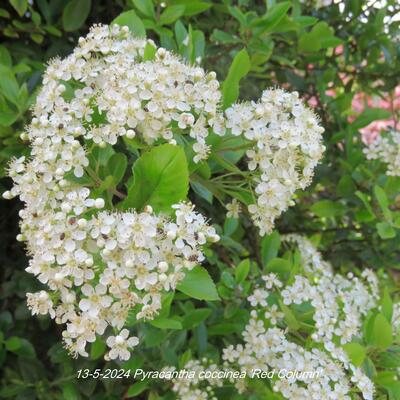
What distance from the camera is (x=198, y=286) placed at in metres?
1.21

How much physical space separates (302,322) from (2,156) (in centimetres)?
101

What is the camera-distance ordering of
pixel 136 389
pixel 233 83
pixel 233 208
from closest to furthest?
pixel 233 83, pixel 233 208, pixel 136 389

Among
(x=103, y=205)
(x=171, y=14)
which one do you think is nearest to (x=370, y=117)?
(x=171, y=14)

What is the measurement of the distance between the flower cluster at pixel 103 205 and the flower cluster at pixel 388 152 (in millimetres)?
1017

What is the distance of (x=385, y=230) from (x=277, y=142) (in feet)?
2.61

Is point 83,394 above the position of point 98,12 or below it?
below

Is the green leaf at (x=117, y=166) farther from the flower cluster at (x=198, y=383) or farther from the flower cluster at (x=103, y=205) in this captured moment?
the flower cluster at (x=198, y=383)

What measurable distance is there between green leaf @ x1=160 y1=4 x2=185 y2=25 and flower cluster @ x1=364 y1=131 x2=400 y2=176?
918 millimetres

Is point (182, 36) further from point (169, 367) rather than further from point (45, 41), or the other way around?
point (169, 367)

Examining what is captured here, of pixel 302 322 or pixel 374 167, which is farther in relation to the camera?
pixel 374 167

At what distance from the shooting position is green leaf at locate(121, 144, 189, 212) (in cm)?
114

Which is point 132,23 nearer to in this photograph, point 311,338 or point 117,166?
point 117,166

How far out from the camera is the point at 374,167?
2.23 m

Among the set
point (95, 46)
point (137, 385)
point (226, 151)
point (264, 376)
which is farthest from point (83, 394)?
point (95, 46)
